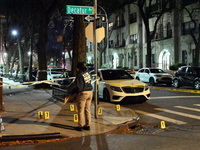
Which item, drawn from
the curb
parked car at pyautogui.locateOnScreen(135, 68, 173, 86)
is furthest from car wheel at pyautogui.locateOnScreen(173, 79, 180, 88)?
the curb

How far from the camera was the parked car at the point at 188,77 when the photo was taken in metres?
20.4

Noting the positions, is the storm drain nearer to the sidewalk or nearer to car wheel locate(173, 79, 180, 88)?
the sidewalk

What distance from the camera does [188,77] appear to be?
21.1 m

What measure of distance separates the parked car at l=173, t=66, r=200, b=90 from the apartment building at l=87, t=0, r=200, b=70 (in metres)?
Result: 12.1

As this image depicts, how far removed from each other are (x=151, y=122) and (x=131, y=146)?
122 inches

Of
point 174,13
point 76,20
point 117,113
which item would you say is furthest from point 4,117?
point 174,13

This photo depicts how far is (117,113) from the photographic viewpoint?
11.1 metres

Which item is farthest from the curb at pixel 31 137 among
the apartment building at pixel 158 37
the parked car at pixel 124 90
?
the apartment building at pixel 158 37

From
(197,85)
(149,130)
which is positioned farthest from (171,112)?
(197,85)

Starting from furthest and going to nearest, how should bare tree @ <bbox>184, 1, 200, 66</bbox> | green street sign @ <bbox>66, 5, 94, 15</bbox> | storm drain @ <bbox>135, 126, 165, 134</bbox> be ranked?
bare tree @ <bbox>184, 1, 200, 66</bbox> → green street sign @ <bbox>66, 5, 94, 15</bbox> → storm drain @ <bbox>135, 126, 165, 134</bbox>

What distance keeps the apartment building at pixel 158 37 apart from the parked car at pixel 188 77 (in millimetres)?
12084

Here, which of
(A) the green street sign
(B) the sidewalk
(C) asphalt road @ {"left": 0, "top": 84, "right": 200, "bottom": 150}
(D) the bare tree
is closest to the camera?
(C) asphalt road @ {"left": 0, "top": 84, "right": 200, "bottom": 150}

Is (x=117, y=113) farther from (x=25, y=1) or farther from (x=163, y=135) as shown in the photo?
(x=25, y=1)

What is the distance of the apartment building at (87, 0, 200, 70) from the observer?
1382 inches
